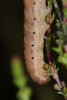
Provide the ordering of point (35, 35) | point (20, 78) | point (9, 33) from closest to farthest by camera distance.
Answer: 1. point (20, 78)
2. point (35, 35)
3. point (9, 33)

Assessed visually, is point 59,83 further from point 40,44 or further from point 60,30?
point 40,44

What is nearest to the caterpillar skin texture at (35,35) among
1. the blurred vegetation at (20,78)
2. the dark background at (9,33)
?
the blurred vegetation at (20,78)

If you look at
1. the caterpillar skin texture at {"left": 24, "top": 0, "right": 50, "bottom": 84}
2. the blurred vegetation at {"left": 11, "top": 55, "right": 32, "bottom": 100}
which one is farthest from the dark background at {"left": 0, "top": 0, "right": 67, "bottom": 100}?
the blurred vegetation at {"left": 11, "top": 55, "right": 32, "bottom": 100}

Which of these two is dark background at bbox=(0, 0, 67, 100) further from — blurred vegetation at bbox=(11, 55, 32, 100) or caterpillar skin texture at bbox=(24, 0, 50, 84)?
blurred vegetation at bbox=(11, 55, 32, 100)

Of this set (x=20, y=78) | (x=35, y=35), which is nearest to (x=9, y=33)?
(x=35, y=35)

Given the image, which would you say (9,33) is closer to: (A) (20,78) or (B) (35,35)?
(B) (35,35)

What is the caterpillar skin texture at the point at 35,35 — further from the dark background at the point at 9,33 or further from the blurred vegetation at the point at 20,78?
the dark background at the point at 9,33

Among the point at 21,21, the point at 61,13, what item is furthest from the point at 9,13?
the point at 61,13

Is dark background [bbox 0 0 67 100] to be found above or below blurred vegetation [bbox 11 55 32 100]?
below
